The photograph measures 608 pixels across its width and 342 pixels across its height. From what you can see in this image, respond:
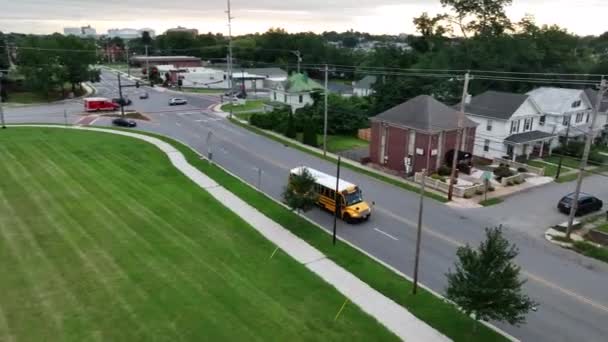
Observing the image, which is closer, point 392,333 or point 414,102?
point 392,333

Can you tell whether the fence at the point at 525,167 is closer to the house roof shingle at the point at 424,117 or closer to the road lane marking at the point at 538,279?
the house roof shingle at the point at 424,117

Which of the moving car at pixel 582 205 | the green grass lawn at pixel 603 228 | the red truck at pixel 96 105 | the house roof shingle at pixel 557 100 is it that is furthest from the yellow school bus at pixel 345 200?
the red truck at pixel 96 105

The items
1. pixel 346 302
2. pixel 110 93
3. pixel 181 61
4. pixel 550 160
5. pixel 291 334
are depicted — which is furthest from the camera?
pixel 181 61

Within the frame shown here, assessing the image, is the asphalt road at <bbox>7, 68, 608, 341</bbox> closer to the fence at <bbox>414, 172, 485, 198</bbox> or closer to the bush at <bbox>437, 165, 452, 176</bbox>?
the fence at <bbox>414, 172, 485, 198</bbox>

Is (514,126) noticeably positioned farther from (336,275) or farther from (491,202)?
(336,275)

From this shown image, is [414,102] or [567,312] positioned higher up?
[414,102]

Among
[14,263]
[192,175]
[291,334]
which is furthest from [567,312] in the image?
[192,175]

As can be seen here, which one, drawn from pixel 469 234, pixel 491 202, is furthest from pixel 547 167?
pixel 469 234

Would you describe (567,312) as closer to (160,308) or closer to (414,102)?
(160,308)
